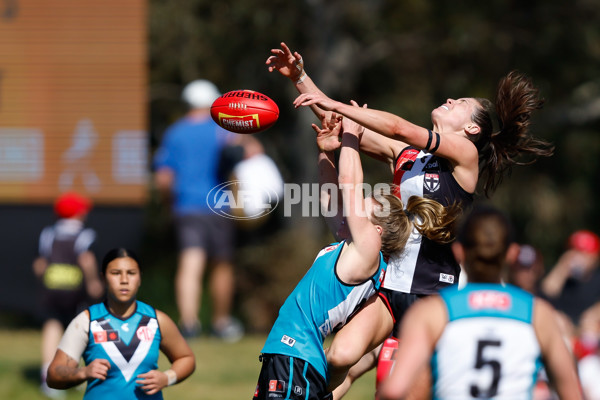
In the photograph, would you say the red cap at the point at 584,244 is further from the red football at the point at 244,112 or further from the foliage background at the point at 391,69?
the red football at the point at 244,112

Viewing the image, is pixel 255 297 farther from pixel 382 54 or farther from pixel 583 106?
pixel 583 106

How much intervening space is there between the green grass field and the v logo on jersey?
9.55ft

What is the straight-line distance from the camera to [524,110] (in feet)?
16.2

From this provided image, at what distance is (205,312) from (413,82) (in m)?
5.28

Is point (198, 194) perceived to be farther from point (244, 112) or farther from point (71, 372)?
point (71, 372)

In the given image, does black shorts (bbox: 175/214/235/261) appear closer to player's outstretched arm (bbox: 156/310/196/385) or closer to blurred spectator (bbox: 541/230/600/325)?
blurred spectator (bbox: 541/230/600/325)

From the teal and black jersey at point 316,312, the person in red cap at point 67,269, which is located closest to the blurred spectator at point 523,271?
the teal and black jersey at point 316,312

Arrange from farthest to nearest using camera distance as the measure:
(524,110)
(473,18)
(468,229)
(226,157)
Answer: (473,18)
(226,157)
(524,110)
(468,229)

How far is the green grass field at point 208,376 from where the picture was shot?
7875mm

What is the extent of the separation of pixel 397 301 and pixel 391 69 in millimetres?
10806

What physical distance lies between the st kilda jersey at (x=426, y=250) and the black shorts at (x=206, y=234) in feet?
14.2

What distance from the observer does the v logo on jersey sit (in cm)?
483

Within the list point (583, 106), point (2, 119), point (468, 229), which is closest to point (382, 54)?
point (583, 106)

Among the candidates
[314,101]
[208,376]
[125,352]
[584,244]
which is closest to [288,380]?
[125,352]
